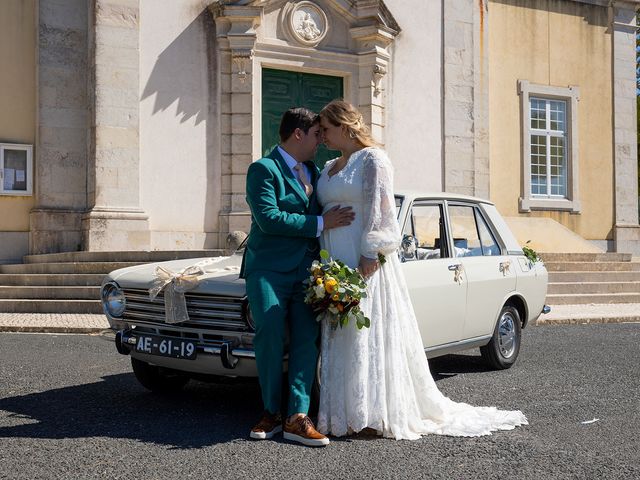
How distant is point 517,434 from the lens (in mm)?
4789

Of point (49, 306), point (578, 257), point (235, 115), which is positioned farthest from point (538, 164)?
point (49, 306)

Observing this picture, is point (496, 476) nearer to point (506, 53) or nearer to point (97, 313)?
point (97, 313)

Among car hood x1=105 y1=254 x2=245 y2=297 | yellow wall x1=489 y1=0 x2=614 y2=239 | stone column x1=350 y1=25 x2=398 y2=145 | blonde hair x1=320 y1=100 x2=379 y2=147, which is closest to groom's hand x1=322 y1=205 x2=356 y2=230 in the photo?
blonde hair x1=320 y1=100 x2=379 y2=147

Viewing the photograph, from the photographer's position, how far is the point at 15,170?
46.3ft

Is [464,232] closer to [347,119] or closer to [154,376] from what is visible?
[347,119]

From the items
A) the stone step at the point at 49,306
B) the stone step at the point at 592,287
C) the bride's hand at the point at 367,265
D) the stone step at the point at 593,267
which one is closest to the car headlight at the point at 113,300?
the bride's hand at the point at 367,265

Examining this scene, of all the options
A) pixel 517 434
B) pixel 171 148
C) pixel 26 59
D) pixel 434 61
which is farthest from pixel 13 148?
pixel 517 434

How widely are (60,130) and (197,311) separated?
32.9ft

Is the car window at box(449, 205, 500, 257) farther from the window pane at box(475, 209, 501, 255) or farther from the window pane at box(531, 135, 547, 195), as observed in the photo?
the window pane at box(531, 135, 547, 195)

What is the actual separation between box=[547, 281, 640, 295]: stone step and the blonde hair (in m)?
9.88

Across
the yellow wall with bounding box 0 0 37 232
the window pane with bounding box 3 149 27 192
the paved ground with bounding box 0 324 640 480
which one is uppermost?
the yellow wall with bounding box 0 0 37 232

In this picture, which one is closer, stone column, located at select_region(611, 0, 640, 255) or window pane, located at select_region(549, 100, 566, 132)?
window pane, located at select_region(549, 100, 566, 132)

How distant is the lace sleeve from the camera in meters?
4.74

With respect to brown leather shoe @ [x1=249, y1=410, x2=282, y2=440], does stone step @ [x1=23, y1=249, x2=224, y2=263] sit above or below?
above
